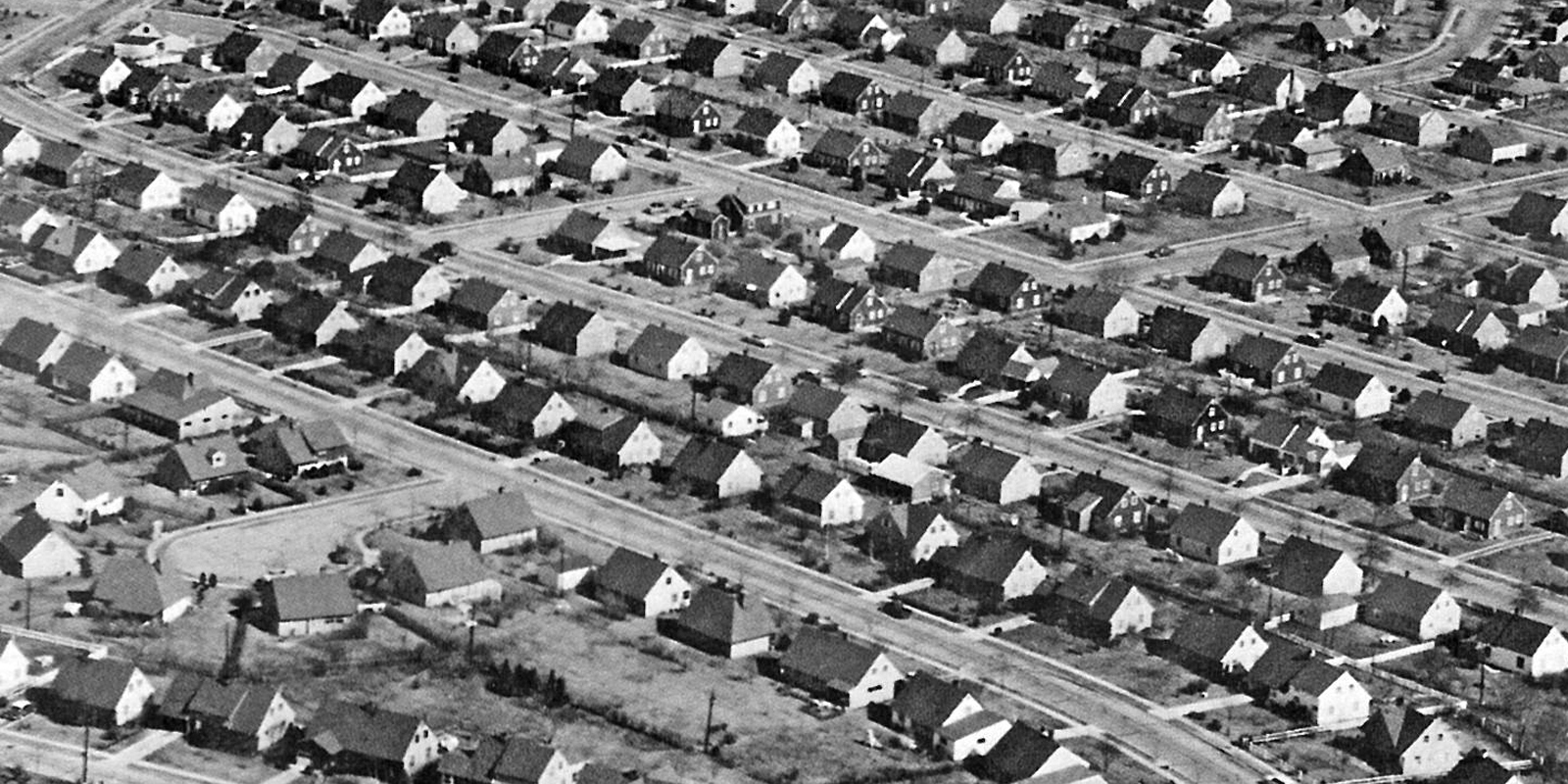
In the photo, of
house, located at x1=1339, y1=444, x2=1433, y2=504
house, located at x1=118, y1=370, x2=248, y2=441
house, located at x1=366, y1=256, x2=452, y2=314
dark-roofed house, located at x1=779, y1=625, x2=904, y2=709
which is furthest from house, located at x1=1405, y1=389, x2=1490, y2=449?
house, located at x1=118, y1=370, x2=248, y2=441

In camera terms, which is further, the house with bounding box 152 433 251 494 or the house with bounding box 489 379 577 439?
the house with bounding box 489 379 577 439

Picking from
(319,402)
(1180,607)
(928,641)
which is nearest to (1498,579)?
(1180,607)

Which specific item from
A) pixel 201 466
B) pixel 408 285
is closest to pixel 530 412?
pixel 201 466

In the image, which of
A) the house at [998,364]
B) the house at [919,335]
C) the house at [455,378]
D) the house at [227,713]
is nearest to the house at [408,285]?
the house at [455,378]

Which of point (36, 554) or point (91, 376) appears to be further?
point (91, 376)

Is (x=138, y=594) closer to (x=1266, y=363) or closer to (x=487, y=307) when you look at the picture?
(x=487, y=307)

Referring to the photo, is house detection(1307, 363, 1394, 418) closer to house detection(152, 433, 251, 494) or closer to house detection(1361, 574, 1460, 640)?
house detection(1361, 574, 1460, 640)
